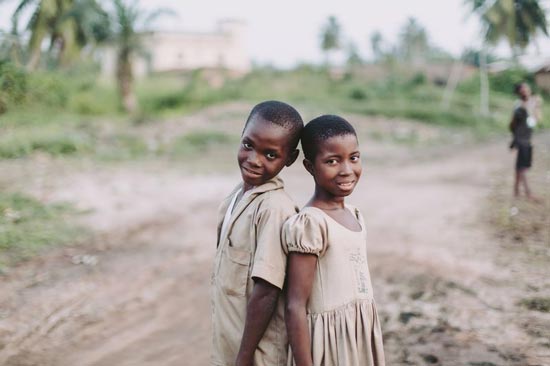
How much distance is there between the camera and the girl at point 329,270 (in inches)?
57.8

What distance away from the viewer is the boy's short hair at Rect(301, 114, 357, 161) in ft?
5.12

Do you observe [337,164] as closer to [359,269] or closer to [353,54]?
[359,269]

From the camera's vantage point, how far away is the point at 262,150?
1.56m

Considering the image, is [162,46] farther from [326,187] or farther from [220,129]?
[326,187]

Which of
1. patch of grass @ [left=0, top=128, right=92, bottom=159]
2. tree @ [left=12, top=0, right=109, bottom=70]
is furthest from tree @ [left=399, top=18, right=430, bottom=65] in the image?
patch of grass @ [left=0, top=128, right=92, bottom=159]

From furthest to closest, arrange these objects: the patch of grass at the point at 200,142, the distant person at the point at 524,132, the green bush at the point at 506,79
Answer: the green bush at the point at 506,79
the patch of grass at the point at 200,142
the distant person at the point at 524,132

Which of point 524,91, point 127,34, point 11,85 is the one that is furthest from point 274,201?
point 127,34

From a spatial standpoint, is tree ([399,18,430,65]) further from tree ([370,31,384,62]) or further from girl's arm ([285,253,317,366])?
girl's arm ([285,253,317,366])

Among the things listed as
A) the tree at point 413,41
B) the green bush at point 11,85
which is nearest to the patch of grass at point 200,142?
the green bush at point 11,85

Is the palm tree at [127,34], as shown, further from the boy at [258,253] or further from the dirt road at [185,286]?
the boy at [258,253]

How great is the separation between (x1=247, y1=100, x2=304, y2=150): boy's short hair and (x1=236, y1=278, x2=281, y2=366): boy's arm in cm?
45

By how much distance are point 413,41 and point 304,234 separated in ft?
176

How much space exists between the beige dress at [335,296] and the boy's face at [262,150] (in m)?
0.17

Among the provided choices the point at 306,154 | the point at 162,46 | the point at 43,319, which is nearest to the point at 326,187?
the point at 306,154
